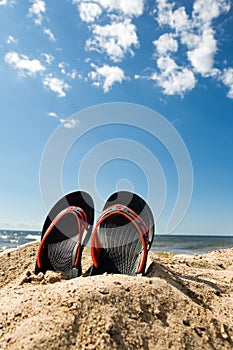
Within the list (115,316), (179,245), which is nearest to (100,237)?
(115,316)

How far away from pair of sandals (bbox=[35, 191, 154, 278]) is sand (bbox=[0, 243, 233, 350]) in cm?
105

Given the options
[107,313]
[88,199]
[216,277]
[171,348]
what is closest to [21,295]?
[107,313]

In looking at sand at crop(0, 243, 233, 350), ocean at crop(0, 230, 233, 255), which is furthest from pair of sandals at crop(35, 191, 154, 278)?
ocean at crop(0, 230, 233, 255)

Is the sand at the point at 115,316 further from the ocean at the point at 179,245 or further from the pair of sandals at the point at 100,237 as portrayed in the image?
the ocean at the point at 179,245

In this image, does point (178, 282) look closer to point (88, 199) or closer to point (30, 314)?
point (30, 314)

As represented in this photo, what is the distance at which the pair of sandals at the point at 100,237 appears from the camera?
4723 millimetres

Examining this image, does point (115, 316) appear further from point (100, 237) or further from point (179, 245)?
point (179, 245)

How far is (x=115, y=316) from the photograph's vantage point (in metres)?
2.77

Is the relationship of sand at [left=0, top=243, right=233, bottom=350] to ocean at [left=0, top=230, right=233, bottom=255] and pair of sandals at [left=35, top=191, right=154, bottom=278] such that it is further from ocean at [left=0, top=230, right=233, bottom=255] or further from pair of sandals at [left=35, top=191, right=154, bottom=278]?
ocean at [left=0, top=230, right=233, bottom=255]

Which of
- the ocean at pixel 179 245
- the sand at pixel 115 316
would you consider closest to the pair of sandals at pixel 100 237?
the sand at pixel 115 316

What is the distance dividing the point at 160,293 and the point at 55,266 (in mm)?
2367

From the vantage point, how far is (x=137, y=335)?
2.62 meters

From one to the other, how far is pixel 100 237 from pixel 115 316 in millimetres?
2316

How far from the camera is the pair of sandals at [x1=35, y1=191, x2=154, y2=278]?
472 centimetres
